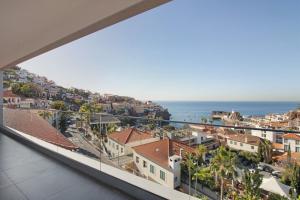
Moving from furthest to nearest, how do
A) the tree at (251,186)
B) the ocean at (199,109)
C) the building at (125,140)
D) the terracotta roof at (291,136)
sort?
the building at (125,140), the ocean at (199,109), the tree at (251,186), the terracotta roof at (291,136)

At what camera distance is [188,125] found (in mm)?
2043

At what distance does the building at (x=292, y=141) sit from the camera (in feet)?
4.72

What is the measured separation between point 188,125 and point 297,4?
2463 centimetres

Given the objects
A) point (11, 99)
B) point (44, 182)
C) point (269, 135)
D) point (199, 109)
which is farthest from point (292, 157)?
point (199, 109)

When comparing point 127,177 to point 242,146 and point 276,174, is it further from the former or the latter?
point 276,174

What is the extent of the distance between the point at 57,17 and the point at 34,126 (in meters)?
3.56

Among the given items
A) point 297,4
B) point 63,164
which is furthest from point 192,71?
point 63,164

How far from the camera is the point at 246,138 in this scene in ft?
5.69

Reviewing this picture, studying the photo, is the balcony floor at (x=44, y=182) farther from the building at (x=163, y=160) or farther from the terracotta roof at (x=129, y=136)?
the terracotta roof at (x=129, y=136)

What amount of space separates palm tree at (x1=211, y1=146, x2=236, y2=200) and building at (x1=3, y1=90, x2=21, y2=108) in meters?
6.03

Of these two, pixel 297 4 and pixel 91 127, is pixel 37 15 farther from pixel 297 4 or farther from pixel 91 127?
pixel 297 4

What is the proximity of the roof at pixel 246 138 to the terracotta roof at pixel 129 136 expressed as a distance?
965 mm

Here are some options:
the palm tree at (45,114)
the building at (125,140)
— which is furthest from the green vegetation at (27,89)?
the building at (125,140)

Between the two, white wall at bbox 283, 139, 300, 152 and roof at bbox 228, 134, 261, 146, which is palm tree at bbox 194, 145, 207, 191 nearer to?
roof at bbox 228, 134, 261, 146
